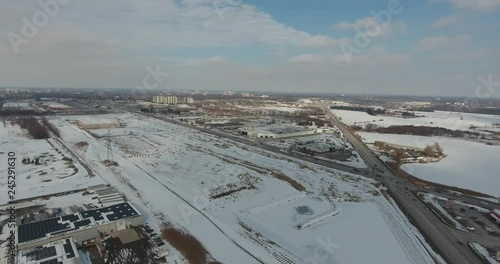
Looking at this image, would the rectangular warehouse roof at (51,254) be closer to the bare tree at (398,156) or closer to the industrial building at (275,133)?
the bare tree at (398,156)

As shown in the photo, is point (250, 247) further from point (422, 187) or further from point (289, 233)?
point (422, 187)

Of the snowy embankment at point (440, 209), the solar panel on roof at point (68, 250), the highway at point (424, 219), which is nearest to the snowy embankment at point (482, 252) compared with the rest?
the highway at point (424, 219)

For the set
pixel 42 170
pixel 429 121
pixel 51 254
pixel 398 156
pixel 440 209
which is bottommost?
pixel 42 170

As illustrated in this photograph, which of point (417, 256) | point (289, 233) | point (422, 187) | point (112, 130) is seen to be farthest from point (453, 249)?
point (112, 130)

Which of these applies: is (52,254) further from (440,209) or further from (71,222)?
(440,209)

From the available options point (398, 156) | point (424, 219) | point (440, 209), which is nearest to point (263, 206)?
point (424, 219)

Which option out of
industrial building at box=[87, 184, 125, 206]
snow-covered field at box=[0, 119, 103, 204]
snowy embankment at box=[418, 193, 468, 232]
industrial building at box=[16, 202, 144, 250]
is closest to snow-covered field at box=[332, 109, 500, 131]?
snowy embankment at box=[418, 193, 468, 232]
